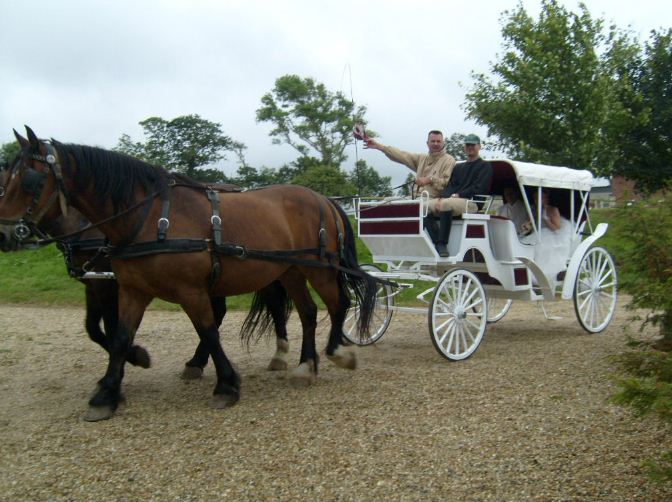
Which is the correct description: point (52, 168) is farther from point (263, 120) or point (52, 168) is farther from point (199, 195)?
point (263, 120)

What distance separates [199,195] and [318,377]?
202 cm

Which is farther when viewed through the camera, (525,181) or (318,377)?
(525,181)

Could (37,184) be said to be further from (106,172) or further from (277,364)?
(277,364)

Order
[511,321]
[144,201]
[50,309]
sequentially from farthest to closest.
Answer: [50,309] → [511,321] → [144,201]

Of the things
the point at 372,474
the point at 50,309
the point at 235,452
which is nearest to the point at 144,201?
the point at 235,452

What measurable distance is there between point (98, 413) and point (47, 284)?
32.7ft

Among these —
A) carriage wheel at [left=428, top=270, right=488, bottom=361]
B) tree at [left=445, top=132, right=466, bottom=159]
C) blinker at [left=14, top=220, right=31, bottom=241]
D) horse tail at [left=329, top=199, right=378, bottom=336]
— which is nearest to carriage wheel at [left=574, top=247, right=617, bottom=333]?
carriage wheel at [left=428, top=270, right=488, bottom=361]

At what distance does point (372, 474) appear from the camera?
141 inches

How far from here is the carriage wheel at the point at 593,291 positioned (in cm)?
776

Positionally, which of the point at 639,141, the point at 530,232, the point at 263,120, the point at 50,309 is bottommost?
the point at 50,309

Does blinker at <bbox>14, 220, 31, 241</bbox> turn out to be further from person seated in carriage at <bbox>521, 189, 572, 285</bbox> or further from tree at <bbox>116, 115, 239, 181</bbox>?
tree at <bbox>116, 115, 239, 181</bbox>

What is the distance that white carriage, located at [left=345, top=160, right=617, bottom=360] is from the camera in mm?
6664

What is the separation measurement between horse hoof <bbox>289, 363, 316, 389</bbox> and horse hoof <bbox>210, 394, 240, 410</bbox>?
2.32 feet

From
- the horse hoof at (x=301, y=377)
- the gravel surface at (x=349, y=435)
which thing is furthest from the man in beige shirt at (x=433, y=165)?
the horse hoof at (x=301, y=377)
